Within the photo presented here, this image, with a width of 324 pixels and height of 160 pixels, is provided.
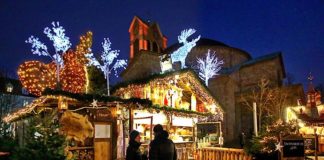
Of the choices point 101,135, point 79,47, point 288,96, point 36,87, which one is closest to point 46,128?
point 101,135

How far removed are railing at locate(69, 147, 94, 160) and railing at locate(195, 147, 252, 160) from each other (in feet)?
16.6

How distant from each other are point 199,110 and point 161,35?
28927mm

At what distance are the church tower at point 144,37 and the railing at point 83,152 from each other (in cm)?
3047

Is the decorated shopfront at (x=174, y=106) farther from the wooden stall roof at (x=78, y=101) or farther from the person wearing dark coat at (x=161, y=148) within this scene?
the person wearing dark coat at (x=161, y=148)

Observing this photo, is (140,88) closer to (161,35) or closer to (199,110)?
(199,110)

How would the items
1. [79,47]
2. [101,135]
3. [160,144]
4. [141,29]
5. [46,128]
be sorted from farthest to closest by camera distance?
[141,29], [79,47], [101,135], [46,128], [160,144]

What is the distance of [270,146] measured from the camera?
10.8 meters

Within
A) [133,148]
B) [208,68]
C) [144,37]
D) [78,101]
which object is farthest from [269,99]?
[133,148]

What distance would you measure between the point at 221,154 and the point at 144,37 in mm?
31543

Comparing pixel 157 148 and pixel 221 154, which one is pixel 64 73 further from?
pixel 157 148

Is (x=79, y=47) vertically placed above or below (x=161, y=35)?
below

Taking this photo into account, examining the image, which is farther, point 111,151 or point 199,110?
point 199,110

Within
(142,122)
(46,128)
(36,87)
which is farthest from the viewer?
(36,87)

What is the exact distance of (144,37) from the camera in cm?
4381
